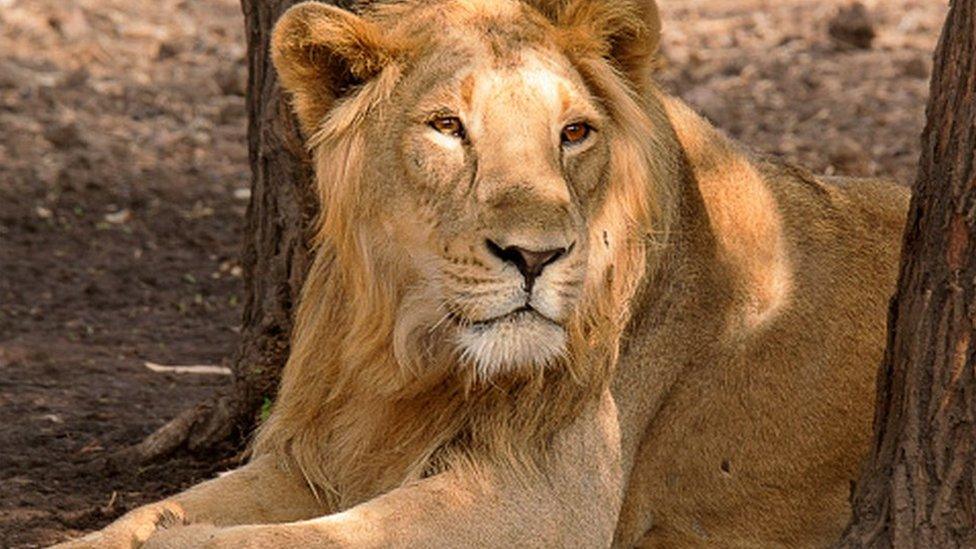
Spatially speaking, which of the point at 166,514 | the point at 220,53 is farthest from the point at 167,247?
the point at 166,514

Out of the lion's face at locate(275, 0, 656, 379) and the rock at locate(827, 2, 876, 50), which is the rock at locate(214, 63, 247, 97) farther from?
the lion's face at locate(275, 0, 656, 379)

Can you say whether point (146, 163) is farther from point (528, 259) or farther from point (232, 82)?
point (528, 259)

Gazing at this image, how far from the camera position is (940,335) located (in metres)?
4.26

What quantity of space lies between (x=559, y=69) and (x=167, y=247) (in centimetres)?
473

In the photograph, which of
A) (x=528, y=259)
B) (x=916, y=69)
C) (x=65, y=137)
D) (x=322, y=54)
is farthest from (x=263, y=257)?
(x=916, y=69)

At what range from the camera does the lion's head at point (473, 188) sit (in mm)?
4242

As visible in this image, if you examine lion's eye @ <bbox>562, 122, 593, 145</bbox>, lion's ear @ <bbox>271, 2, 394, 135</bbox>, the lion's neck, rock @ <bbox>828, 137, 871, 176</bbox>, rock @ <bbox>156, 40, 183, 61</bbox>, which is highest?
lion's ear @ <bbox>271, 2, 394, 135</bbox>

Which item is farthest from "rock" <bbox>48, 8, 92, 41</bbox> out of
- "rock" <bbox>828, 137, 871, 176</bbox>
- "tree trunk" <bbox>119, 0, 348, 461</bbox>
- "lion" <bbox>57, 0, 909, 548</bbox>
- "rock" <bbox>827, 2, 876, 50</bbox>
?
"lion" <bbox>57, 0, 909, 548</bbox>

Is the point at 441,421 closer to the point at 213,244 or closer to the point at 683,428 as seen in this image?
the point at 683,428

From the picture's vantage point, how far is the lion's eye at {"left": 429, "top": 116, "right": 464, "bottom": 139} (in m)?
4.41

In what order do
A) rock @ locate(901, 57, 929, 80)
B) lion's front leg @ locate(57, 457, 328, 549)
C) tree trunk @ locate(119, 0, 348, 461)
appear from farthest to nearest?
rock @ locate(901, 57, 929, 80)
tree trunk @ locate(119, 0, 348, 461)
lion's front leg @ locate(57, 457, 328, 549)

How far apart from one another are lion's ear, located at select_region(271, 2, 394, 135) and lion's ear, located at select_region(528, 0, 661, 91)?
0.44 meters

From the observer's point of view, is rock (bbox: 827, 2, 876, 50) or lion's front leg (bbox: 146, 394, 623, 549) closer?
lion's front leg (bbox: 146, 394, 623, 549)

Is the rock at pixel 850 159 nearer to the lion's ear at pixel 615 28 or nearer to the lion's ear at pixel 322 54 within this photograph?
the lion's ear at pixel 615 28
